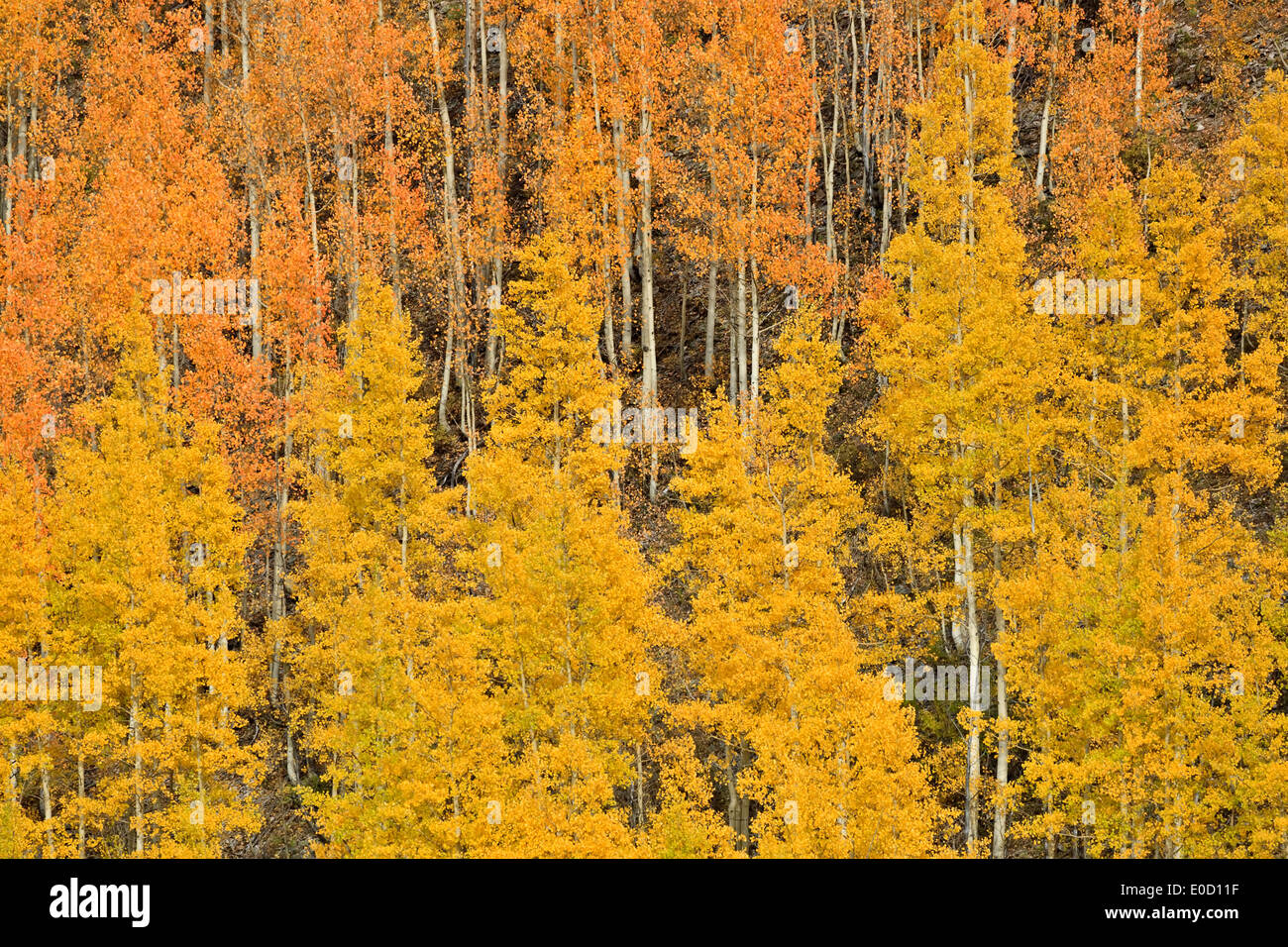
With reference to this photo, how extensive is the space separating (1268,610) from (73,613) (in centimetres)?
2647

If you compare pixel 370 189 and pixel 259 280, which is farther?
pixel 370 189

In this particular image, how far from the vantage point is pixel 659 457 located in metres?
34.3

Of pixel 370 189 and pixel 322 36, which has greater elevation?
pixel 322 36

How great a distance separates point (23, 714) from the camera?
2588 centimetres

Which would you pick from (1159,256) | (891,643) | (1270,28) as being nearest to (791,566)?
(891,643)

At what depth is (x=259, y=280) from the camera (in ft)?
119

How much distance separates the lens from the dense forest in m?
21.6

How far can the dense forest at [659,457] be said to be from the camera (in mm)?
21562

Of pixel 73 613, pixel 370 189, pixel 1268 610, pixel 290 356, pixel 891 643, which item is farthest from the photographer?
pixel 370 189

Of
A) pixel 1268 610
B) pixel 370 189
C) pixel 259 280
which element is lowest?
pixel 1268 610

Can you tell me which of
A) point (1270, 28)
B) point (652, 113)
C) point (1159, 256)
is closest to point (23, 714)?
point (652, 113)
